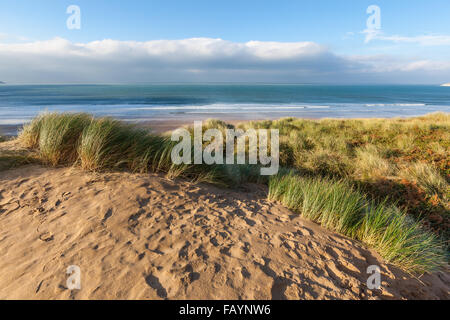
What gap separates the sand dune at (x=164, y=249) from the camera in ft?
8.07

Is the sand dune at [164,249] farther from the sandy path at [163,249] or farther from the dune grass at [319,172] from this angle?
the dune grass at [319,172]

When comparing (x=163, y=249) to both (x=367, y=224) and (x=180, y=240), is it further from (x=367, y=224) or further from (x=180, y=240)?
(x=367, y=224)

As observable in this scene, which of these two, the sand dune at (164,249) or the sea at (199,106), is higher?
the sea at (199,106)

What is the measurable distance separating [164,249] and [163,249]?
1 centimetres

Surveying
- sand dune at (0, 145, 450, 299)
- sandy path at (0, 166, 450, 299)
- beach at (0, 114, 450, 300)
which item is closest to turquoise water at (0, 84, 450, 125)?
beach at (0, 114, 450, 300)

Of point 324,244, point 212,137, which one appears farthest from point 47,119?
point 212,137

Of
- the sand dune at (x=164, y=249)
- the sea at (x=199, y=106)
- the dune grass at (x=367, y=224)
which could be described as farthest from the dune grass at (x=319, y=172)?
the sea at (x=199, y=106)

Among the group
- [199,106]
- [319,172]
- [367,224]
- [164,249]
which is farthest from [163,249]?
[199,106]

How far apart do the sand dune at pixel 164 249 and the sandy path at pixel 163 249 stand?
1 cm

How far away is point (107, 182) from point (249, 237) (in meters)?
2.64

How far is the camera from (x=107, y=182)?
4.23 metres

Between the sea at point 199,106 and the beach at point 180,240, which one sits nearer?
the beach at point 180,240

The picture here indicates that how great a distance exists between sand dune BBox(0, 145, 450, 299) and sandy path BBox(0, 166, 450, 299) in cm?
1
